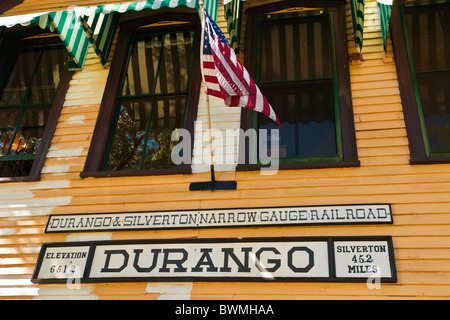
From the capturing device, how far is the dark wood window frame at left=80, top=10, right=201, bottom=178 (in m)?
5.45

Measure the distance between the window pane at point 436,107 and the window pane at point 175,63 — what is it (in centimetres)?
333

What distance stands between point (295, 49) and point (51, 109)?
12.7 ft

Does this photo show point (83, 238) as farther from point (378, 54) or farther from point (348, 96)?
point (378, 54)

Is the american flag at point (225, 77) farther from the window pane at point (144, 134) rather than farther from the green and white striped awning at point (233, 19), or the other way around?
the window pane at point (144, 134)

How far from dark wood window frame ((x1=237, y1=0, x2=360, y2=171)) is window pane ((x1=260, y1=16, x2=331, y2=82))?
0.20 meters

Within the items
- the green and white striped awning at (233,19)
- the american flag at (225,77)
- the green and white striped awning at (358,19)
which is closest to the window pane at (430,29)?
the green and white striped awning at (358,19)

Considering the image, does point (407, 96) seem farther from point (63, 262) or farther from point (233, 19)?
point (63, 262)

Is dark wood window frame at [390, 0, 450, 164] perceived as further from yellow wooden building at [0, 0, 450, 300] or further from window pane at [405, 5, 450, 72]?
window pane at [405, 5, 450, 72]

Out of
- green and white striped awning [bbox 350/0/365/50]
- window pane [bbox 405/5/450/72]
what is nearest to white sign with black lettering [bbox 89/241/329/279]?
green and white striped awning [bbox 350/0/365/50]

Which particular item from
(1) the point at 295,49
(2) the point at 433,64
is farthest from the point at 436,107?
(1) the point at 295,49

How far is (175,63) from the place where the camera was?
6.61 m

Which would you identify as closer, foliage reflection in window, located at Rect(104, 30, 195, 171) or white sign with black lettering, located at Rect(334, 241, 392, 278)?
white sign with black lettering, located at Rect(334, 241, 392, 278)

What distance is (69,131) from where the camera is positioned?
19.8 feet
